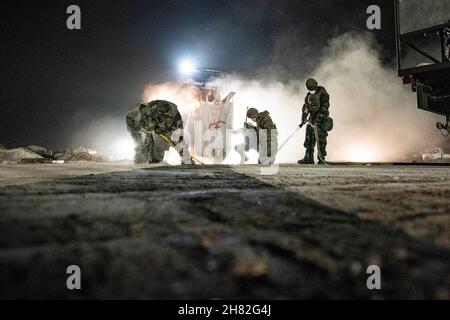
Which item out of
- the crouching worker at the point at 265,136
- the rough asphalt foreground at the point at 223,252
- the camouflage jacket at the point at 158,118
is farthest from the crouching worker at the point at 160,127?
the rough asphalt foreground at the point at 223,252

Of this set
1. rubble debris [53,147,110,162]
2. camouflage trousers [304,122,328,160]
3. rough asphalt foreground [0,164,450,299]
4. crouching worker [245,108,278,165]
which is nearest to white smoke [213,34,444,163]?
rubble debris [53,147,110,162]

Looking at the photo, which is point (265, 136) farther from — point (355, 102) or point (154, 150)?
point (355, 102)

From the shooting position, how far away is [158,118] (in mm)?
8164

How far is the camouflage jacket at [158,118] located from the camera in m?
8.16

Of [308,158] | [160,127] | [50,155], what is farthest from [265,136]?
[50,155]

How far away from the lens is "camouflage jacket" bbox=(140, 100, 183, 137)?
8.16m

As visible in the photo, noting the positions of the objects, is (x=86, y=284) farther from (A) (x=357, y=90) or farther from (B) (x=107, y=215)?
(A) (x=357, y=90)

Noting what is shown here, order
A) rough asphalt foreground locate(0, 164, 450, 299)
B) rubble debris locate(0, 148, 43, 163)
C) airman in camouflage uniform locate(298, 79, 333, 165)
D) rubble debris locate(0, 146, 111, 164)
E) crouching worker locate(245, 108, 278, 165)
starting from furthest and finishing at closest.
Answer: rubble debris locate(0, 146, 111, 164), rubble debris locate(0, 148, 43, 163), crouching worker locate(245, 108, 278, 165), airman in camouflage uniform locate(298, 79, 333, 165), rough asphalt foreground locate(0, 164, 450, 299)

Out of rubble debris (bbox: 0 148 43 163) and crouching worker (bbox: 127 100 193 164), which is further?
rubble debris (bbox: 0 148 43 163)

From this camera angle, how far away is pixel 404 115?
668 inches

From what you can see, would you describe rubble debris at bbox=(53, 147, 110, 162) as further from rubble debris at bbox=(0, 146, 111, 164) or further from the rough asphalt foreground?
the rough asphalt foreground

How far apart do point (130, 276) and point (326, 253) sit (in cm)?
34

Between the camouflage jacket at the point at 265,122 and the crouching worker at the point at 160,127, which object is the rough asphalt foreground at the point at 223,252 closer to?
the crouching worker at the point at 160,127
